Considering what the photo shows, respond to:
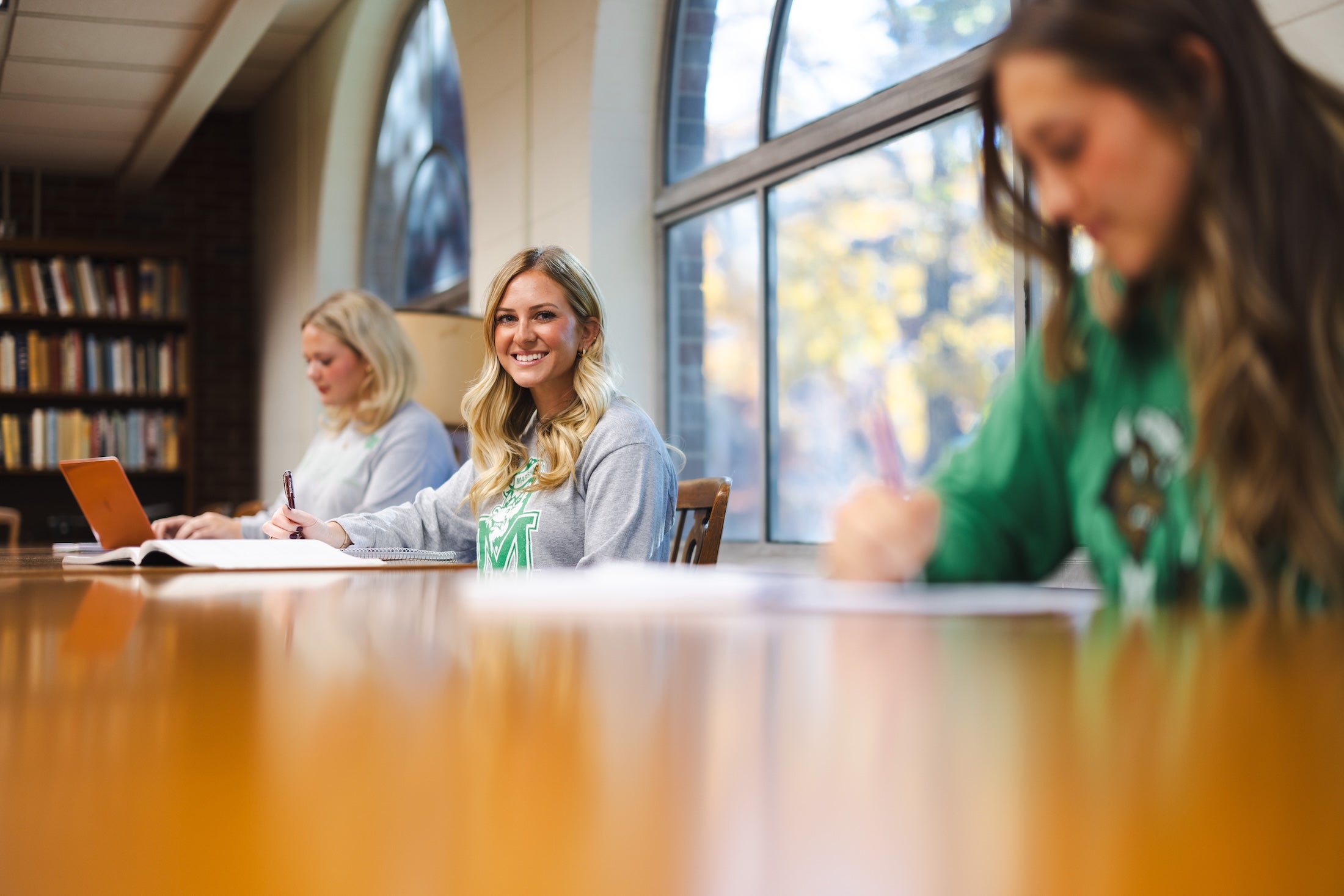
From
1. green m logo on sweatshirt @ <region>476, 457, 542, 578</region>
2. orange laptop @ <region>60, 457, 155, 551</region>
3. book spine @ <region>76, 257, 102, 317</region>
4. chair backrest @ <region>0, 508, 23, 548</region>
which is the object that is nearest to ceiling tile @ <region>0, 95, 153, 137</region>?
book spine @ <region>76, 257, 102, 317</region>

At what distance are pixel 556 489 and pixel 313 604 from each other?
1122mm

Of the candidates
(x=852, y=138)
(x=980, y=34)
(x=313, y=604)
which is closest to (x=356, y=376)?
(x=852, y=138)

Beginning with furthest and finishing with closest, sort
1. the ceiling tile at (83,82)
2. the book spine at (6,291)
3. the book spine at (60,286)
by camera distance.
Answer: the book spine at (60,286) < the book spine at (6,291) < the ceiling tile at (83,82)

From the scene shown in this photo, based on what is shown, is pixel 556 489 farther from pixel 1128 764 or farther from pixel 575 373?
pixel 1128 764

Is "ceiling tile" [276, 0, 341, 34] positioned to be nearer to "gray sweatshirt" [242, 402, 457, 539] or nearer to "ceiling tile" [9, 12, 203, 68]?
"ceiling tile" [9, 12, 203, 68]

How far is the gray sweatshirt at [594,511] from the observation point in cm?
189

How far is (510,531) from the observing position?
196 cm

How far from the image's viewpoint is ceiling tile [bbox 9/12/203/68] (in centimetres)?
446

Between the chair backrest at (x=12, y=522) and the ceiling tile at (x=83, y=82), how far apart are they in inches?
81.1

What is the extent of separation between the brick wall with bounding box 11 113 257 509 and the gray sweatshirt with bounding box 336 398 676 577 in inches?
213

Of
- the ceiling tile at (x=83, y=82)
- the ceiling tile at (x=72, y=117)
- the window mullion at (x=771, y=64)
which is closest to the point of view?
the window mullion at (x=771, y=64)

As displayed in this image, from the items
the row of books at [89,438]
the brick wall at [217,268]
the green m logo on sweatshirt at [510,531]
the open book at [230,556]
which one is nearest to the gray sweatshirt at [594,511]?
the green m logo on sweatshirt at [510,531]

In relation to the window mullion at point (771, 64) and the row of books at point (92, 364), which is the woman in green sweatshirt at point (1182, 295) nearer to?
the window mullion at point (771, 64)

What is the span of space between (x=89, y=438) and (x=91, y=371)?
0.37 m
